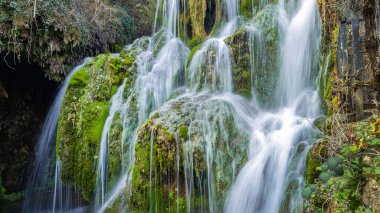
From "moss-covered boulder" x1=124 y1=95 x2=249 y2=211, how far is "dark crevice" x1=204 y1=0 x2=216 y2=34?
5.88m

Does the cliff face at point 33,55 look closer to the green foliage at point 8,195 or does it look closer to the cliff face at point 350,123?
the green foliage at point 8,195

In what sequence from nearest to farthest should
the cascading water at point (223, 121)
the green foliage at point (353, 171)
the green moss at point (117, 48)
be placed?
the green foliage at point (353, 171) → the cascading water at point (223, 121) → the green moss at point (117, 48)

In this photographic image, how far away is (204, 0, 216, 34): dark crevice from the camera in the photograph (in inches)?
439

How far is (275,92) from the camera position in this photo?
7637 mm

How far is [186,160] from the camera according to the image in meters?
5.66

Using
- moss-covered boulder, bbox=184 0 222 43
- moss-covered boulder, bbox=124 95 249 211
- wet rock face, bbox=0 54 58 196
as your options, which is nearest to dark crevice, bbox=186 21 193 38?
moss-covered boulder, bbox=184 0 222 43

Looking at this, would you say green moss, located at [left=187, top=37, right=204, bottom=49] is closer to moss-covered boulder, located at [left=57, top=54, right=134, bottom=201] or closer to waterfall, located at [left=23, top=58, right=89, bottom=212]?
moss-covered boulder, located at [left=57, top=54, right=134, bottom=201]

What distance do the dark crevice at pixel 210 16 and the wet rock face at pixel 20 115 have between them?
207 inches

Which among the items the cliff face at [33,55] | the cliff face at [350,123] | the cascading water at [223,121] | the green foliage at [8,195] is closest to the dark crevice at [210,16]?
the cascading water at [223,121]

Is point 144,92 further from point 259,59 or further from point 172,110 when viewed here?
point 259,59

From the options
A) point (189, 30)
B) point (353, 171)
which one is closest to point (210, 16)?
point (189, 30)

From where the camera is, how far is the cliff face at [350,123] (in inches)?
146

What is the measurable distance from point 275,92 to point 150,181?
3.55 meters

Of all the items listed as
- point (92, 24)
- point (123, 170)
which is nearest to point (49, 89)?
point (92, 24)
